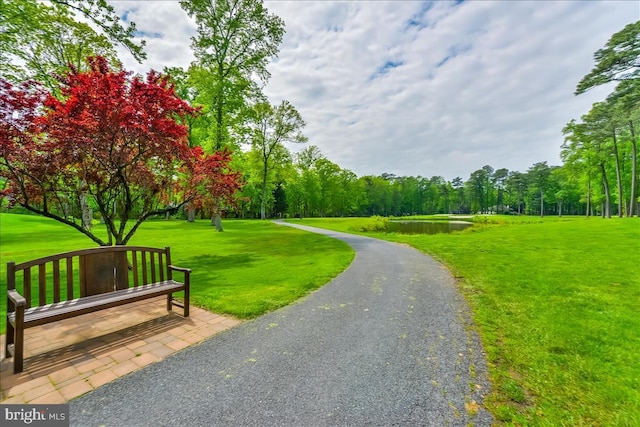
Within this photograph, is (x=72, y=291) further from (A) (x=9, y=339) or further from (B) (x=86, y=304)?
(A) (x=9, y=339)

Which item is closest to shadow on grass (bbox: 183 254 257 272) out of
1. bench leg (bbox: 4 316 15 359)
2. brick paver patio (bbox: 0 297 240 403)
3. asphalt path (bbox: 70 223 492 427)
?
brick paver patio (bbox: 0 297 240 403)

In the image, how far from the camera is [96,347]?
11.9 ft

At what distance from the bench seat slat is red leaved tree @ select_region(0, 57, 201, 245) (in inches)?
149

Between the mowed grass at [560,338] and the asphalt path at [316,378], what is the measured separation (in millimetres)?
310

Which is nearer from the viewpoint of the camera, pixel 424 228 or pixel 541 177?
pixel 424 228

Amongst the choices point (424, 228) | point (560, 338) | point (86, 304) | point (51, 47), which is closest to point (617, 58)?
point (424, 228)

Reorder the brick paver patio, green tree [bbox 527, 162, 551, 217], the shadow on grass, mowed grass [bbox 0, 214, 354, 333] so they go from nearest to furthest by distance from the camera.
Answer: the brick paver patio
mowed grass [bbox 0, 214, 354, 333]
the shadow on grass
green tree [bbox 527, 162, 551, 217]

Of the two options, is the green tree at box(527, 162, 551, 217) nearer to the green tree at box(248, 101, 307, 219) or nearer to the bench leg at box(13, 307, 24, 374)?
the green tree at box(248, 101, 307, 219)

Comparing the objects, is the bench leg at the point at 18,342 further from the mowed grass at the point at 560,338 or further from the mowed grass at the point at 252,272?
the mowed grass at the point at 560,338

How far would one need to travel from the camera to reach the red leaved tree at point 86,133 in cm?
571

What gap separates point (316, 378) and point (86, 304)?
Answer: 3.29 metres

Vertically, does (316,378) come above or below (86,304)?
below

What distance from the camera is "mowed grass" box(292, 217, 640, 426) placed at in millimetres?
2541

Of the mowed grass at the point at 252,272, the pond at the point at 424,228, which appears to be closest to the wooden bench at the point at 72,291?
the mowed grass at the point at 252,272
